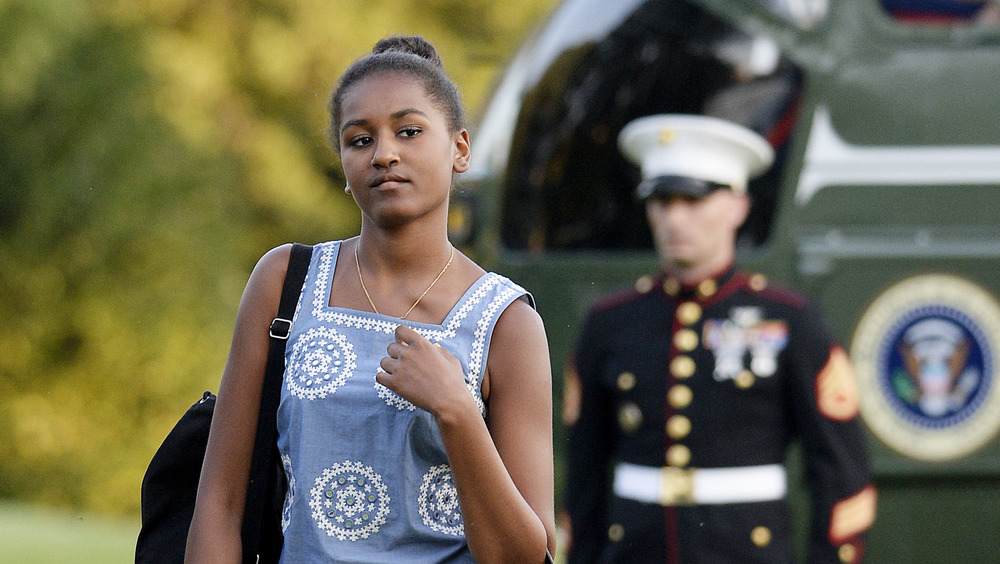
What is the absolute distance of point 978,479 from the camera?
18.3ft

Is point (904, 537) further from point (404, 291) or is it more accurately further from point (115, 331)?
point (115, 331)

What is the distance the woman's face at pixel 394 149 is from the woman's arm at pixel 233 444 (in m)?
0.21

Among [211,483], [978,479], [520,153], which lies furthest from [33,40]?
[211,483]

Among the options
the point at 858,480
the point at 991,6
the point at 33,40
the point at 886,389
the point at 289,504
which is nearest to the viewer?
the point at 289,504

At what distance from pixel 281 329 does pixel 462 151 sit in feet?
1.16

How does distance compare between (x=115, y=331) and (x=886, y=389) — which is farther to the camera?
(x=115, y=331)

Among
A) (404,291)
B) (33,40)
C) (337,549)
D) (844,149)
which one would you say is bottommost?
(337,549)

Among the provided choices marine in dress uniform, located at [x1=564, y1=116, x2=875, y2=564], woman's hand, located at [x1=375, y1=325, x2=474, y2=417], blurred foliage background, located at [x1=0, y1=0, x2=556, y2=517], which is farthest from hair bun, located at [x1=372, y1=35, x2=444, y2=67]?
blurred foliage background, located at [x1=0, y1=0, x2=556, y2=517]

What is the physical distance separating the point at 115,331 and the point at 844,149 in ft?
22.5

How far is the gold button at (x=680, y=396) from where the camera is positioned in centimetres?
469

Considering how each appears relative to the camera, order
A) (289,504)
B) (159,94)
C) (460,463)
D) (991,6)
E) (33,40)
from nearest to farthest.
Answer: (460,463)
(289,504)
(991,6)
(33,40)
(159,94)

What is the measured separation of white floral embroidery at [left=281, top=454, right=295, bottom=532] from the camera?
1931mm

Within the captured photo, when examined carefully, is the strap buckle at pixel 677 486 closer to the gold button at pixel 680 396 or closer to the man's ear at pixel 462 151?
the gold button at pixel 680 396

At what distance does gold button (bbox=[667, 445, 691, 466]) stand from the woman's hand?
294cm
